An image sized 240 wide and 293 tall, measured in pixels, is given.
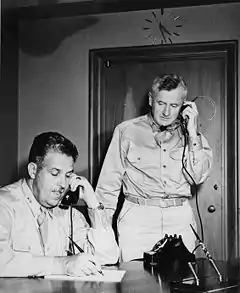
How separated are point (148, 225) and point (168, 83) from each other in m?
0.48

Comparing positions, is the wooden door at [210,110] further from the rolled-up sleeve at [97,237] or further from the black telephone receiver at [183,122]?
the rolled-up sleeve at [97,237]

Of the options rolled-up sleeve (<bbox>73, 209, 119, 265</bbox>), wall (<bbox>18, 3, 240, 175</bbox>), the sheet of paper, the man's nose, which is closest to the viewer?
the sheet of paper

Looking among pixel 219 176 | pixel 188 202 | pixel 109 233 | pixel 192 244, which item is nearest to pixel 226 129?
pixel 219 176

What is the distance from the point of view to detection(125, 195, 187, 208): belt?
182cm

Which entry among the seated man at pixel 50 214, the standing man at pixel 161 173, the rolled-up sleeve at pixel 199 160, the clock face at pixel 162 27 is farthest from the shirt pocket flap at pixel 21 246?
the clock face at pixel 162 27

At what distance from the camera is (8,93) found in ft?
6.22

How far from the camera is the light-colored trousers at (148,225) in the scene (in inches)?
71.7

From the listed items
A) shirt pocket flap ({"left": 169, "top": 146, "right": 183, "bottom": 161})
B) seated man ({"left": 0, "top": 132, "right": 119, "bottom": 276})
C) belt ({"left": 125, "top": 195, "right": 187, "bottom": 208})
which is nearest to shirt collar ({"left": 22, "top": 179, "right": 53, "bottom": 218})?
seated man ({"left": 0, "top": 132, "right": 119, "bottom": 276})

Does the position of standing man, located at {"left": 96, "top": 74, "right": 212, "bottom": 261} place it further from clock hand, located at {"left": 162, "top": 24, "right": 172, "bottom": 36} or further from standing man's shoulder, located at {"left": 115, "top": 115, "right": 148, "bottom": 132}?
clock hand, located at {"left": 162, "top": 24, "right": 172, "bottom": 36}

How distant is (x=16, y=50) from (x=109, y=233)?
0.72 meters

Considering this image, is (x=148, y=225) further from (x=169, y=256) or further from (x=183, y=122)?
(x=183, y=122)

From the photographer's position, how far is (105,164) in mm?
1892

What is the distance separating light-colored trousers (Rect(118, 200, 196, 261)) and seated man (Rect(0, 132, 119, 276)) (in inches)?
5.1

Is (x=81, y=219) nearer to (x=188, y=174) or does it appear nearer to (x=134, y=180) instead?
(x=134, y=180)
